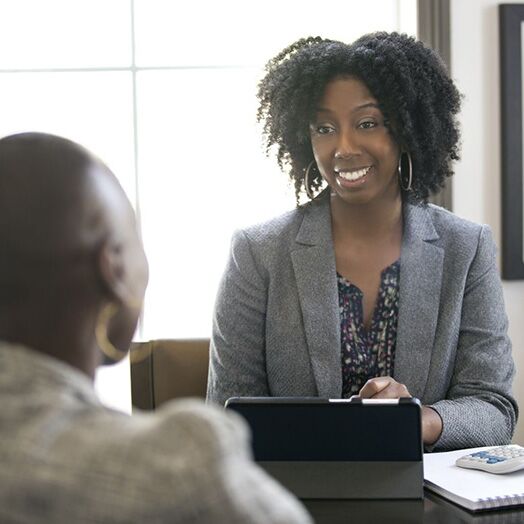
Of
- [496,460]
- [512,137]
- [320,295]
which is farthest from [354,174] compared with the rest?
[512,137]

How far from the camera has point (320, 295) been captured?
2338 millimetres

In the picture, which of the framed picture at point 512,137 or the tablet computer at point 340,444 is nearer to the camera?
the tablet computer at point 340,444

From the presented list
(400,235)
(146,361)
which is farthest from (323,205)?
(146,361)

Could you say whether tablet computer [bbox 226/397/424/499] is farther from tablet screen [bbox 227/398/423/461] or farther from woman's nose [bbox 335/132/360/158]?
woman's nose [bbox 335/132/360/158]

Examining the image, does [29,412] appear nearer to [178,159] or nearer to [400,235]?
[400,235]

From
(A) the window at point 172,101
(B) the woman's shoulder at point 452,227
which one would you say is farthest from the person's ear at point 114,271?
(A) the window at point 172,101

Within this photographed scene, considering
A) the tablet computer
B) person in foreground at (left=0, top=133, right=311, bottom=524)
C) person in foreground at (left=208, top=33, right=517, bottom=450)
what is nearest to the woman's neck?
person in foreground at (left=208, top=33, right=517, bottom=450)

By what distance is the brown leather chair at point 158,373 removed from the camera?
2.36 meters

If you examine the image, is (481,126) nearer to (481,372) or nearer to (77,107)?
(77,107)

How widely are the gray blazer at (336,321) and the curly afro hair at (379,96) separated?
19cm

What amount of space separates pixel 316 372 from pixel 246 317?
8.1 inches

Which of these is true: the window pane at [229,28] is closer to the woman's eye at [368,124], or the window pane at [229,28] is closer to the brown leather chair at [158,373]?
the woman's eye at [368,124]

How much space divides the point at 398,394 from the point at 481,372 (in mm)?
343

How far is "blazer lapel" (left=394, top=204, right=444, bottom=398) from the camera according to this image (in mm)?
2264
